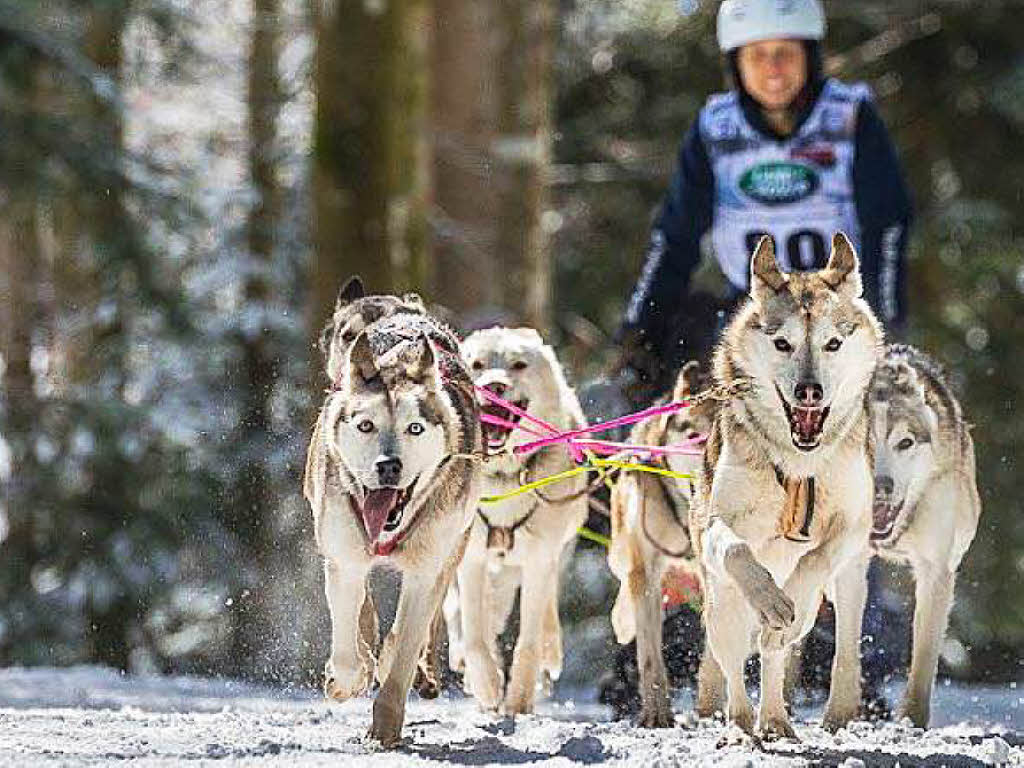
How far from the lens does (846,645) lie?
615 centimetres

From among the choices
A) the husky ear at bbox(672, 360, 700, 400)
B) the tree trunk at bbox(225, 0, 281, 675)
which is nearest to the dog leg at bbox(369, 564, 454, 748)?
the husky ear at bbox(672, 360, 700, 400)

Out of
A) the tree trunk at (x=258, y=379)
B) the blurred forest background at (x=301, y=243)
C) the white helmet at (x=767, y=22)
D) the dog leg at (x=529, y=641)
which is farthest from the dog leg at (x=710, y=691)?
the tree trunk at (x=258, y=379)

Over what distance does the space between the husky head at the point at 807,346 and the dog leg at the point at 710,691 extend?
1.33 meters

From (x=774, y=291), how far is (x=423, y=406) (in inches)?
38.8

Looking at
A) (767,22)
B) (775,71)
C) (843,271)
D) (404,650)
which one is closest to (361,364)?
(404,650)

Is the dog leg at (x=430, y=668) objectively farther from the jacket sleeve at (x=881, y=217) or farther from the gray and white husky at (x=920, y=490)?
the jacket sleeve at (x=881, y=217)

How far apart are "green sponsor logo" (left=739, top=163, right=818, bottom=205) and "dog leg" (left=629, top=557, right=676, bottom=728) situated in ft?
5.20

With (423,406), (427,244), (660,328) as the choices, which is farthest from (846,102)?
(427,244)

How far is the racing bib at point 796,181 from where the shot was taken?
7.62 m

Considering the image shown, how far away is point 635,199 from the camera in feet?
59.8

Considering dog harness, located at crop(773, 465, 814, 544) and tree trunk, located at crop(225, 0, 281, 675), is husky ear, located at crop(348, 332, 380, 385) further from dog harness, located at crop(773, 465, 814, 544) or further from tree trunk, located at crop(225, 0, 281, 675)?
tree trunk, located at crop(225, 0, 281, 675)

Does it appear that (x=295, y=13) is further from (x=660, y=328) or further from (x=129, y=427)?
(x=660, y=328)

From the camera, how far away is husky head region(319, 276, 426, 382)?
20.7 feet

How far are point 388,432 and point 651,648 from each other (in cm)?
175
